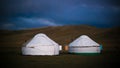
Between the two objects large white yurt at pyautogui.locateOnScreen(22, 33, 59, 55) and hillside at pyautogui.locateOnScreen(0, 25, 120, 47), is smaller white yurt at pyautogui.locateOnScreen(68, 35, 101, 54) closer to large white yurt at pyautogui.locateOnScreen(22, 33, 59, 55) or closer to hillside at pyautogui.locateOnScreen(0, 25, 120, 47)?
large white yurt at pyautogui.locateOnScreen(22, 33, 59, 55)

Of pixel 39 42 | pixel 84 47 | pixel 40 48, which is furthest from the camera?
pixel 84 47

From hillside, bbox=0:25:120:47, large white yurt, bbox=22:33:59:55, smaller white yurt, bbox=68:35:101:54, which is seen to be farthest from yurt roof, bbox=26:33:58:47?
hillside, bbox=0:25:120:47

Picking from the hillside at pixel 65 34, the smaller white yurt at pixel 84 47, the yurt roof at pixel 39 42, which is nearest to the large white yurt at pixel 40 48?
the yurt roof at pixel 39 42

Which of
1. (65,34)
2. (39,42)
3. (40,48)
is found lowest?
(40,48)

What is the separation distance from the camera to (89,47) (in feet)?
48.5

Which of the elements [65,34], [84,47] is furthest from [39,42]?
[65,34]

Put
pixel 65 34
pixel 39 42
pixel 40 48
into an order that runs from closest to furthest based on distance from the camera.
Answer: pixel 40 48 → pixel 39 42 → pixel 65 34

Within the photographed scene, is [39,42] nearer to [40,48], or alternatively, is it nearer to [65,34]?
[40,48]

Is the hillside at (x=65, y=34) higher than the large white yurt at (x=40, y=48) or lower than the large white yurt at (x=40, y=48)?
higher

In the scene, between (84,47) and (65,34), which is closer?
(84,47)

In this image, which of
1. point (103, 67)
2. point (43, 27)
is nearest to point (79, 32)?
point (43, 27)

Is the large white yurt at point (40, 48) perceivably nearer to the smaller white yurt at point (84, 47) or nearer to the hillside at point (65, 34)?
the smaller white yurt at point (84, 47)

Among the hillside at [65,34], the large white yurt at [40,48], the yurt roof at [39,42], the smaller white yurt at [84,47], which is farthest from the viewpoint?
the hillside at [65,34]

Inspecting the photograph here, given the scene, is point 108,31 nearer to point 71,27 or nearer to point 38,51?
point 71,27
